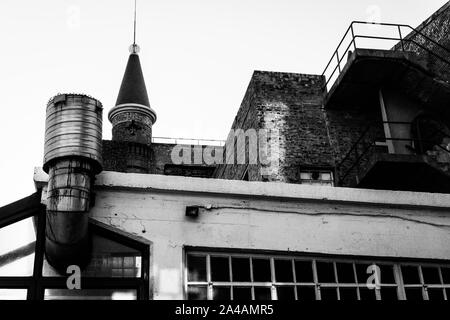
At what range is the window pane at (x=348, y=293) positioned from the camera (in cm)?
883

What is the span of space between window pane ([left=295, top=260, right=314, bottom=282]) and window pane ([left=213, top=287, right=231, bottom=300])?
1185 millimetres

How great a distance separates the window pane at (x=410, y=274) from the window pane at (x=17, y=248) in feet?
19.3

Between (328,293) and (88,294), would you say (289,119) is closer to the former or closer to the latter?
(328,293)

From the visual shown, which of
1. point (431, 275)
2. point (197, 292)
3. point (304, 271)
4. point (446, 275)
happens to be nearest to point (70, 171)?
point (197, 292)

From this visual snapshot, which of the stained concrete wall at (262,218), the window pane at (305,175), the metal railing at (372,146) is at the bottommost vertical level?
the stained concrete wall at (262,218)

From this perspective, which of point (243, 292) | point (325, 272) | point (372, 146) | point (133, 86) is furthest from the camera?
point (133, 86)

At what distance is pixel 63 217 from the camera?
760cm

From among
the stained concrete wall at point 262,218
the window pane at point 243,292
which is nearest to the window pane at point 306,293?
the stained concrete wall at point 262,218

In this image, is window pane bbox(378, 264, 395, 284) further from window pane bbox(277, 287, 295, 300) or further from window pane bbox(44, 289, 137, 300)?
window pane bbox(44, 289, 137, 300)

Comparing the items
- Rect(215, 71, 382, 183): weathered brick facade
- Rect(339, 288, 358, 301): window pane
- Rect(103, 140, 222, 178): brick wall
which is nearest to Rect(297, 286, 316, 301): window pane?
Rect(339, 288, 358, 301): window pane

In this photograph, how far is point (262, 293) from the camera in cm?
844

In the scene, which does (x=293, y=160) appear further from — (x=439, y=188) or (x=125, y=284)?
(x=125, y=284)

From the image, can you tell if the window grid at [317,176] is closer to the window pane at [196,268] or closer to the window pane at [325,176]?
the window pane at [325,176]

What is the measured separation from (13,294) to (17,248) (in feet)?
2.11
